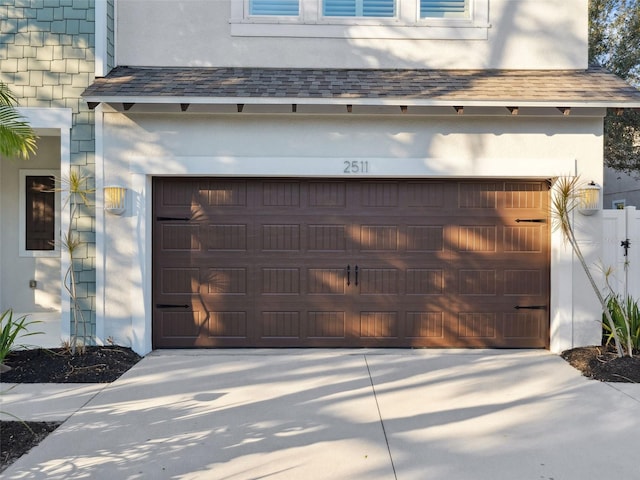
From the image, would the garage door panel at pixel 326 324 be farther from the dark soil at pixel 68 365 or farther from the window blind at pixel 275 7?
the window blind at pixel 275 7

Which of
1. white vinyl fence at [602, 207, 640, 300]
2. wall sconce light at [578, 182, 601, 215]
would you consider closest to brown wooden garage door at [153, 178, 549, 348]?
wall sconce light at [578, 182, 601, 215]

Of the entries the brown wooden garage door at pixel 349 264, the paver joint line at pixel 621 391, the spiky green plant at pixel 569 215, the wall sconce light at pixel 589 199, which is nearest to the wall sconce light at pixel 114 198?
the brown wooden garage door at pixel 349 264

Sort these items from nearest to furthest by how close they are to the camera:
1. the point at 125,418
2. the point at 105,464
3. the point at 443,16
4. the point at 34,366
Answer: the point at 105,464 → the point at 125,418 → the point at 34,366 → the point at 443,16

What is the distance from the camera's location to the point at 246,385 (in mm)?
5375

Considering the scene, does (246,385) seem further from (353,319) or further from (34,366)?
(34,366)

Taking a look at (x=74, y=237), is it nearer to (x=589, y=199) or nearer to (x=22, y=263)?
(x=22, y=263)

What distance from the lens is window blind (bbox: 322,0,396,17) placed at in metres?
7.15

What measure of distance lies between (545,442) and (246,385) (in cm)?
295

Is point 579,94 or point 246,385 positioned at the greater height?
point 579,94

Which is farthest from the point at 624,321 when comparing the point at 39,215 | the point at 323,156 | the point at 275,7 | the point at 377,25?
the point at 39,215

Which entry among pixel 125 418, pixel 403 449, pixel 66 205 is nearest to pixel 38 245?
pixel 66 205

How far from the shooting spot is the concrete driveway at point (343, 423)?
11.7 ft

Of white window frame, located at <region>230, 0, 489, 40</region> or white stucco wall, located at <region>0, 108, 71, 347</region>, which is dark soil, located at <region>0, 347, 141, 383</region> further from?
white window frame, located at <region>230, 0, 489, 40</region>

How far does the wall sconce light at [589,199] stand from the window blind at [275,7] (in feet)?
15.3
